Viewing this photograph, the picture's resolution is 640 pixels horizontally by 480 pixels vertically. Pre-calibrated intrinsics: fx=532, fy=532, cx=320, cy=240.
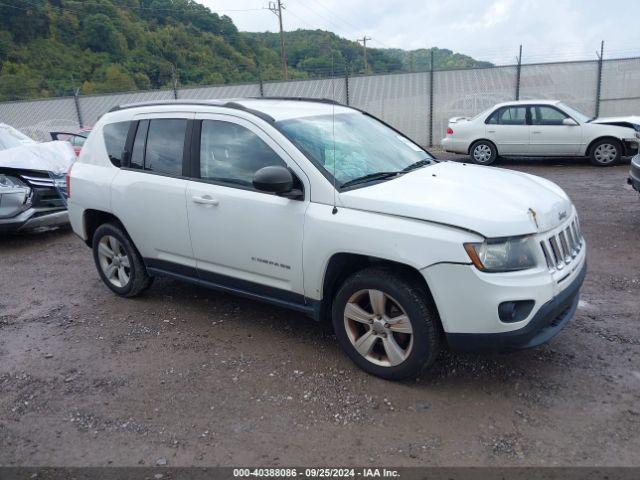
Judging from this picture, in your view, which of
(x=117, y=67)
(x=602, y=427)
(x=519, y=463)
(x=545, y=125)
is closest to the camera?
(x=519, y=463)

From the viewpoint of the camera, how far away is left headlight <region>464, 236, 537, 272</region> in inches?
117

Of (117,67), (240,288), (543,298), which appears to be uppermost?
(117,67)

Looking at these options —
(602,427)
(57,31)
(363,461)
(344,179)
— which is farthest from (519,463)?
(57,31)

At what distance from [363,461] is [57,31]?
158ft

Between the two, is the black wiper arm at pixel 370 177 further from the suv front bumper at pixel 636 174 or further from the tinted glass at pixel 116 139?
the suv front bumper at pixel 636 174

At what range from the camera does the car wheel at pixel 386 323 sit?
3.19 meters

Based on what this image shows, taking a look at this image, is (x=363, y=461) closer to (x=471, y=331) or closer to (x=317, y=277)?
(x=471, y=331)

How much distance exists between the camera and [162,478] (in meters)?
2.69

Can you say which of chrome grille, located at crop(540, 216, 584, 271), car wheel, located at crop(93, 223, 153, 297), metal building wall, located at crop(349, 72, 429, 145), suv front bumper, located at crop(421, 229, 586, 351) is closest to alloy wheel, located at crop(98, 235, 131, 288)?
car wheel, located at crop(93, 223, 153, 297)

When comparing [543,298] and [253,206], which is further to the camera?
[253,206]

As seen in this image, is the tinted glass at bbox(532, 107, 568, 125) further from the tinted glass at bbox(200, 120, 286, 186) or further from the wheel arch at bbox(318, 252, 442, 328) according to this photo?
the wheel arch at bbox(318, 252, 442, 328)

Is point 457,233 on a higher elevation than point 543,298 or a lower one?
higher

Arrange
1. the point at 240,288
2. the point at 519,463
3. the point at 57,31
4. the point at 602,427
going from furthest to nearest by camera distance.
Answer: the point at 57,31
the point at 240,288
the point at 602,427
the point at 519,463

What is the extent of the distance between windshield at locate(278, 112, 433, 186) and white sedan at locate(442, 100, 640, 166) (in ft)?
27.1
